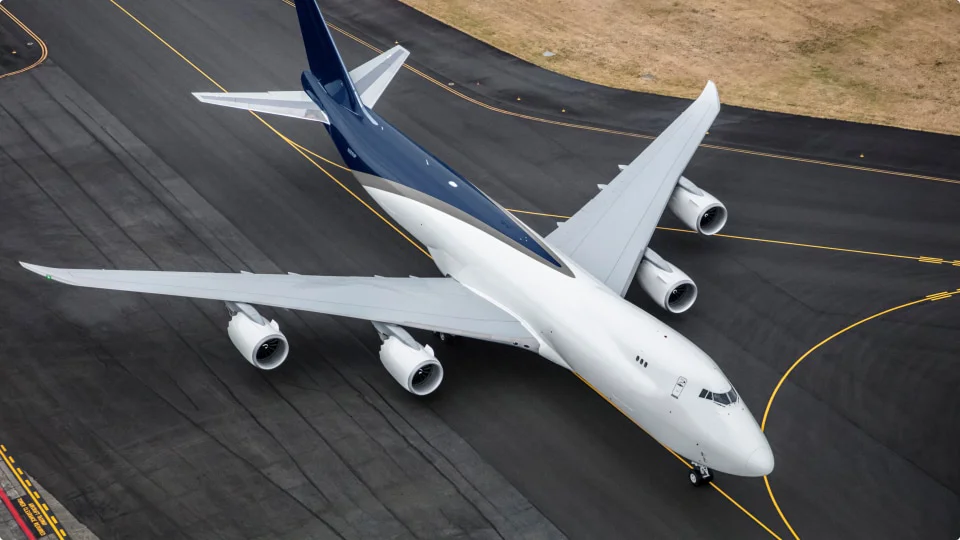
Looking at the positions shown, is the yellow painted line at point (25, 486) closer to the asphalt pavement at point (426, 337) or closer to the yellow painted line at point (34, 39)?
the asphalt pavement at point (426, 337)

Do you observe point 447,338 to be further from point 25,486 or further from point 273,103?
point 25,486

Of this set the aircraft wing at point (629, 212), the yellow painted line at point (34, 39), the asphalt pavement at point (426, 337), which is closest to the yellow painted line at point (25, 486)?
the asphalt pavement at point (426, 337)

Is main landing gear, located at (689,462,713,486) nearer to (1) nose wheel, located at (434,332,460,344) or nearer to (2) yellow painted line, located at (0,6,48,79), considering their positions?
(1) nose wheel, located at (434,332,460,344)

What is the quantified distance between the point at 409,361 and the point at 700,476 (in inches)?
411

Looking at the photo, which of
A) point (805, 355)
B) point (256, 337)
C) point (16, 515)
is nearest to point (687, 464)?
point (805, 355)

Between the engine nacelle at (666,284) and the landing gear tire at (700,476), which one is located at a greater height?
the engine nacelle at (666,284)

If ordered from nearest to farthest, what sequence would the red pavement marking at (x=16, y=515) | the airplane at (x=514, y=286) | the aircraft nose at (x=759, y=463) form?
the aircraft nose at (x=759, y=463), the red pavement marking at (x=16, y=515), the airplane at (x=514, y=286)

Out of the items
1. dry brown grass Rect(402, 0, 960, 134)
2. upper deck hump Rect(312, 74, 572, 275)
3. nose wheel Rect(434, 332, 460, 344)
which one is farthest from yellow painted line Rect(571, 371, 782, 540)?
dry brown grass Rect(402, 0, 960, 134)

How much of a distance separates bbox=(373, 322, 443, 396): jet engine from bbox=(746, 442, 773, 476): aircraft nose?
11035 millimetres

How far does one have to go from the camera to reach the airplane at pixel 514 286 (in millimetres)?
31438

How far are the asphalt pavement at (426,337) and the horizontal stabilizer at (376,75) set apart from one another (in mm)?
4139

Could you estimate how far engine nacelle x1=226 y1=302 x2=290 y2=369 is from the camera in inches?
1385

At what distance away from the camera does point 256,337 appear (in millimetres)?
35125

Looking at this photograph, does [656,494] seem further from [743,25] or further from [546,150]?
[743,25]
